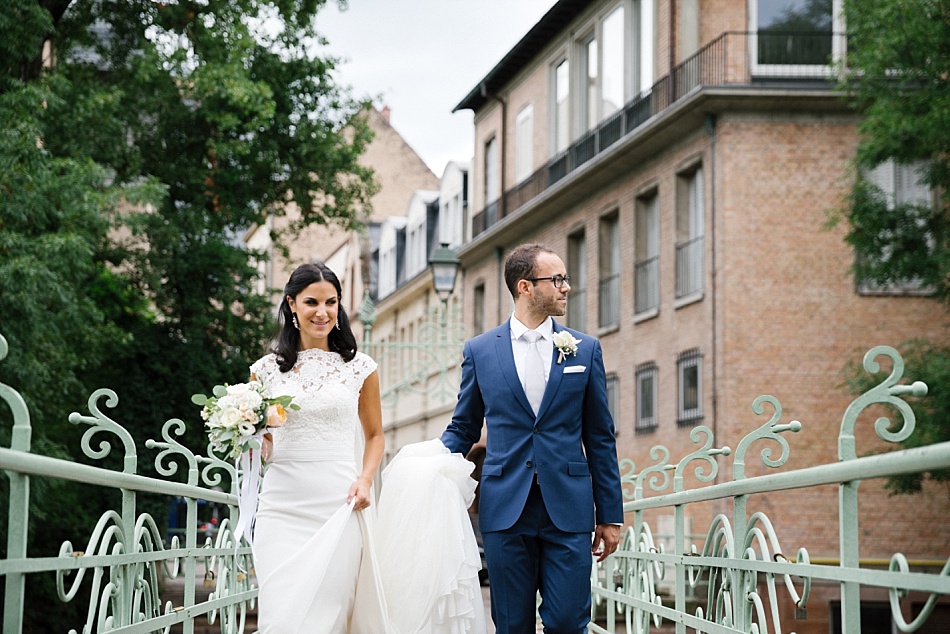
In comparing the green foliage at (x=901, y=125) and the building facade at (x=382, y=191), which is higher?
the building facade at (x=382, y=191)

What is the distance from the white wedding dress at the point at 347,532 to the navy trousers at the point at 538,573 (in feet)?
1.17

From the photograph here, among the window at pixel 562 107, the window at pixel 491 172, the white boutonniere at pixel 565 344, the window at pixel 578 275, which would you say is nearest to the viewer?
the white boutonniere at pixel 565 344

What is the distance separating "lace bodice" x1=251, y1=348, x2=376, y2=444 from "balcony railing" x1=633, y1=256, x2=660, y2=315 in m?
23.1

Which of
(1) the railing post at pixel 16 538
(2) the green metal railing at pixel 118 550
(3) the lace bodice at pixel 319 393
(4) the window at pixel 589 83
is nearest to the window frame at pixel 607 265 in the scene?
(4) the window at pixel 589 83

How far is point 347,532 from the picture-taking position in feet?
22.3

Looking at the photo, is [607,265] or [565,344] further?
[607,265]

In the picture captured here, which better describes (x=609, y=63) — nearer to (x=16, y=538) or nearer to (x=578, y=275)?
(x=578, y=275)

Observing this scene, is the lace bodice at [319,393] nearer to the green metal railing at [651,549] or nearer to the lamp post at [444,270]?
the green metal railing at [651,549]

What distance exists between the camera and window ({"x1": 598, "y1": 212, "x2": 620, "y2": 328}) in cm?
3269

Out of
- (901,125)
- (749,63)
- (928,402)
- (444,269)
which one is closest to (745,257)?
(749,63)

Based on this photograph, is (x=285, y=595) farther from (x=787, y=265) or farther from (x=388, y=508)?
(x=787, y=265)

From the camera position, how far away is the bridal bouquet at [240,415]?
6.64 m

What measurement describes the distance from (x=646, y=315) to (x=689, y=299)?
7.23ft

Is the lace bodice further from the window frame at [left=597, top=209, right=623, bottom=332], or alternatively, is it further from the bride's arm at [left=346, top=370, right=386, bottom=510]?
the window frame at [left=597, top=209, right=623, bottom=332]
